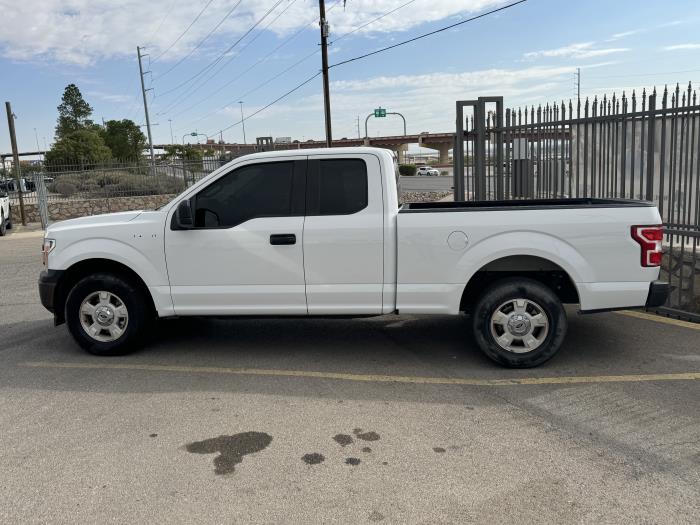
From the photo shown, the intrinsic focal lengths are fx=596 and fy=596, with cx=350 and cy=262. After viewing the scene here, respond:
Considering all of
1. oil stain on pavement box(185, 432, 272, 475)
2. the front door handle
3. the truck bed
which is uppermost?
the truck bed

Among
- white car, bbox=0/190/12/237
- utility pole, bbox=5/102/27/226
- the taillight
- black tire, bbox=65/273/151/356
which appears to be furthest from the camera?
utility pole, bbox=5/102/27/226

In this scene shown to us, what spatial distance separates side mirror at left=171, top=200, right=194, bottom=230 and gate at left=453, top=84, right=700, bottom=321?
16.6ft

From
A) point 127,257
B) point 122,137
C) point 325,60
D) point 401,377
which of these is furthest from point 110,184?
point 122,137

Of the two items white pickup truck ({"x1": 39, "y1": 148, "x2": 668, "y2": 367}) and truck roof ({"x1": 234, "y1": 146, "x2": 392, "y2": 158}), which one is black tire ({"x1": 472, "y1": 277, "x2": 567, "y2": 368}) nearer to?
white pickup truck ({"x1": 39, "y1": 148, "x2": 668, "y2": 367})

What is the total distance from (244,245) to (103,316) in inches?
62.3

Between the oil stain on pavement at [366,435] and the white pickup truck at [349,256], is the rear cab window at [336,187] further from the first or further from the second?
the oil stain on pavement at [366,435]

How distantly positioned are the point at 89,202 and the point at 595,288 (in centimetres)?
2154

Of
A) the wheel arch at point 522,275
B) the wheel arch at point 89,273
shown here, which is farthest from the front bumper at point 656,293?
the wheel arch at point 89,273

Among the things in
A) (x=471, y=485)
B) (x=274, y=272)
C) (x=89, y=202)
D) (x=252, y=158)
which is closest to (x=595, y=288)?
(x=471, y=485)

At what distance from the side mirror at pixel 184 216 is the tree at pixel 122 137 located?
65.0m

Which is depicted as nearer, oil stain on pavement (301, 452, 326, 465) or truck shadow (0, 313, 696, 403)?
oil stain on pavement (301, 452, 326, 465)

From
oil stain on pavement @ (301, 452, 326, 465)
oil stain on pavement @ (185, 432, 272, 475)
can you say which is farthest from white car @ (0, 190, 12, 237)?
oil stain on pavement @ (301, 452, 326, 465)

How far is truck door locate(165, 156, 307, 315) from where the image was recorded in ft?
16.9

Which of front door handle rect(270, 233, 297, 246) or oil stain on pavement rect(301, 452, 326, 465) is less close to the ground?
front door handle rect(270, 233, 297, 246)
